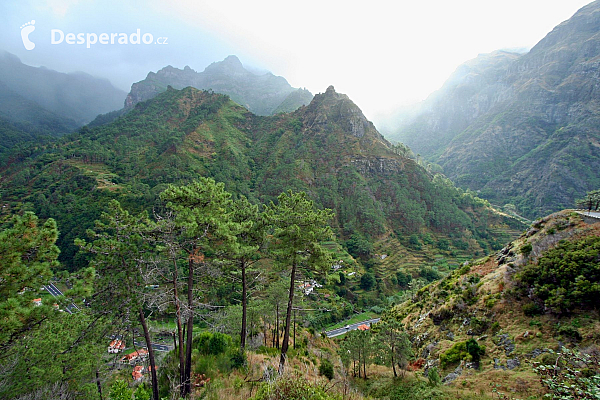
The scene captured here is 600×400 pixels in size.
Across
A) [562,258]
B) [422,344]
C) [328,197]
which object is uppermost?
[328,197]

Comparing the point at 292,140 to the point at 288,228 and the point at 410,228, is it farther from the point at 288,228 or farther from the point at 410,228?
the point at 288,228

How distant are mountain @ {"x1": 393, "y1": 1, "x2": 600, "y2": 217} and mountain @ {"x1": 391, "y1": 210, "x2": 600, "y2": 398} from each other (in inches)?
4968

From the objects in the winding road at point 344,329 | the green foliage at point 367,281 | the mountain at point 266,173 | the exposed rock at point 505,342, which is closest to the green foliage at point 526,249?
the exposed rock at point 505,342

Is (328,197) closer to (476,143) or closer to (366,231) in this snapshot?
(366,231)

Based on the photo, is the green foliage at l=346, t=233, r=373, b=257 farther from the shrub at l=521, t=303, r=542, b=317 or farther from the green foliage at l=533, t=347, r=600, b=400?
the green foliage at l=533, t=347, r=600, b=400

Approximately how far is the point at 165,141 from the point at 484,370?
118838 millimetres

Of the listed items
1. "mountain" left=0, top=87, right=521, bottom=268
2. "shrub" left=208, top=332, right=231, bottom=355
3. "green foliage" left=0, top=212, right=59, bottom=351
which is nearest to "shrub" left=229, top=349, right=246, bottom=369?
"shrub" left=208, top=332, right=231, bottom=355

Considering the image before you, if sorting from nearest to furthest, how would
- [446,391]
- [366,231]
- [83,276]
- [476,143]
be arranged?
[83,276]
[446,391]
[366,231]
[476,143]

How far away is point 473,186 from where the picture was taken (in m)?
151

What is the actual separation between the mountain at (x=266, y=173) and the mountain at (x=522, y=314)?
53.1 metres

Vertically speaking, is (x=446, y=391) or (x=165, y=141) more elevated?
(x=165, y=141)

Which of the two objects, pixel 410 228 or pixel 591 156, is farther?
pixel 591 156

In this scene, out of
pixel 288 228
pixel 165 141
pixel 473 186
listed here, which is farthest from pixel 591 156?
pixel 165 141

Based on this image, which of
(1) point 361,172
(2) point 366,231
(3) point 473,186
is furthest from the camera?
Answer: (3) point 473,186
